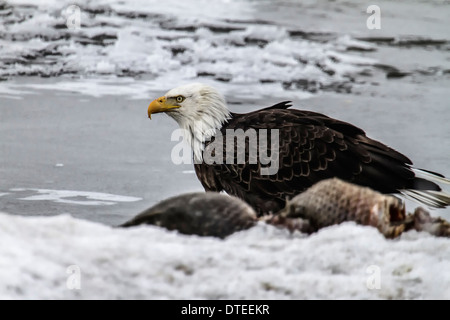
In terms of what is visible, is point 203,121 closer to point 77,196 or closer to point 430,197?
point 77,196

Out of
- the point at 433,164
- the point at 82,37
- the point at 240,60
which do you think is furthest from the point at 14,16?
the point at 433,164

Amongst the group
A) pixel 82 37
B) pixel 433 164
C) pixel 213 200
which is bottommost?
pixel 433 164

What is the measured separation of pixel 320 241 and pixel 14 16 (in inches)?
300

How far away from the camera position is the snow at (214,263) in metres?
2.84

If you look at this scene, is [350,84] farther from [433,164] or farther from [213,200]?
[213,200]

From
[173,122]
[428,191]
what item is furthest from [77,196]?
[428,191]

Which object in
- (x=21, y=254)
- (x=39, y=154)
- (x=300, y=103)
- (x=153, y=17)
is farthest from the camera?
(x=153, y=17)

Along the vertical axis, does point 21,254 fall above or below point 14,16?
below

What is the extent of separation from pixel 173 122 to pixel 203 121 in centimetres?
218

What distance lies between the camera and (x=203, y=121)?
5.02 meters

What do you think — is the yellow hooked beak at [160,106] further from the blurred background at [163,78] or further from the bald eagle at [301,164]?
the blurred background at [163,78]

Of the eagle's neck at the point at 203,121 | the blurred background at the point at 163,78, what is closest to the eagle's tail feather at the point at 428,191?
the blurred background at the point at 163,78

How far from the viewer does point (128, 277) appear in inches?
114
